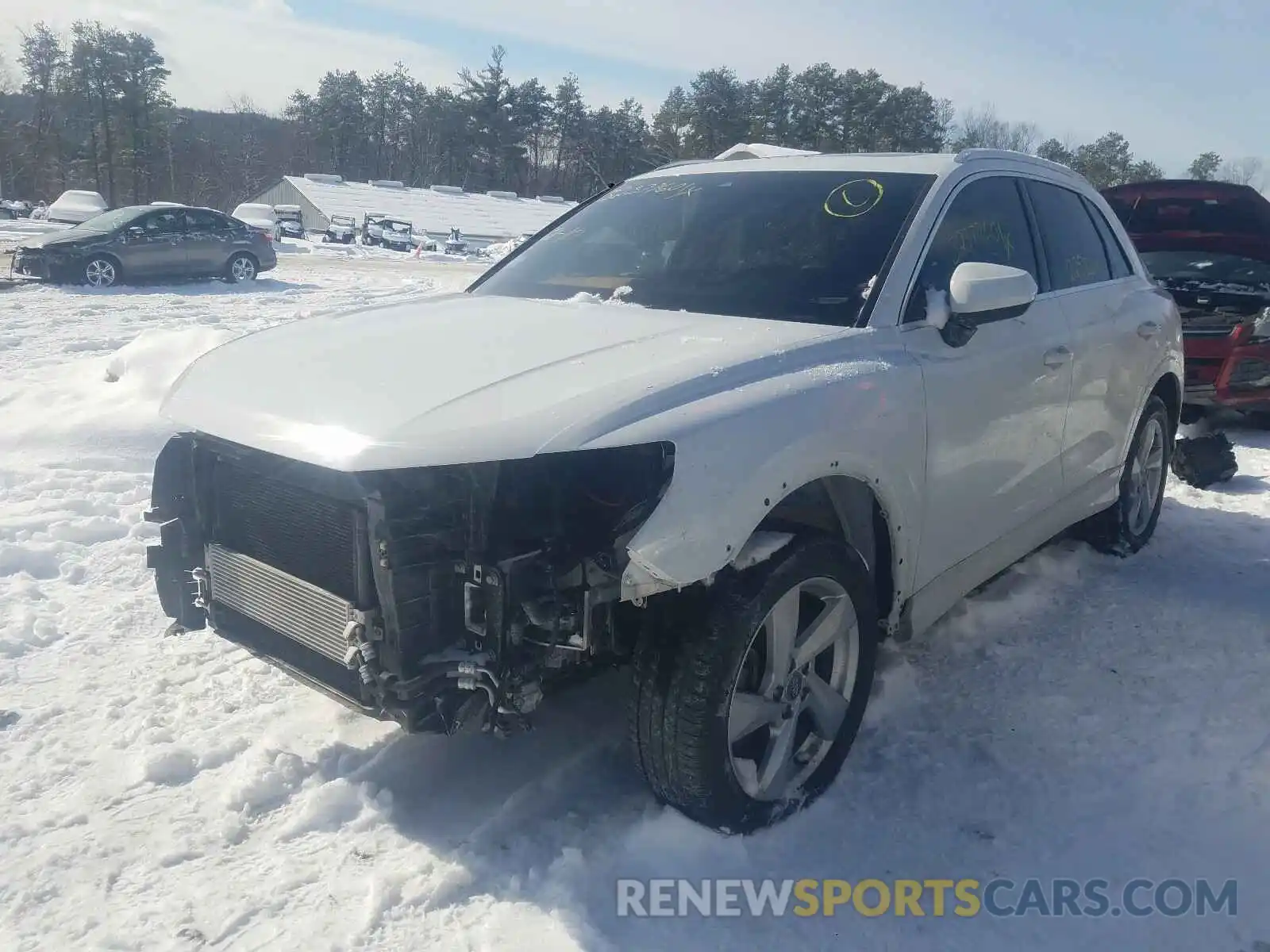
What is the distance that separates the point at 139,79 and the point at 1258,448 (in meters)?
68.9

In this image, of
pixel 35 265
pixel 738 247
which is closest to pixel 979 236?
pixel 738 247

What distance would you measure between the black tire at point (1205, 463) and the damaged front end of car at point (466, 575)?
5.35 meters

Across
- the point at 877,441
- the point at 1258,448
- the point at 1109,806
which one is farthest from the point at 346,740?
the point at 1258,448

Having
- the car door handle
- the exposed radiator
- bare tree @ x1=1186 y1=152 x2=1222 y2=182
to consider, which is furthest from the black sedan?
bare tree @ x1=1186 y1=152 x2=1222 y2=182

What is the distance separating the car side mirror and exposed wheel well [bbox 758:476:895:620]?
0.64 meters

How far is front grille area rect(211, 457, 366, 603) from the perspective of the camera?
2486mm

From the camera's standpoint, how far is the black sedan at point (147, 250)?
16594mm

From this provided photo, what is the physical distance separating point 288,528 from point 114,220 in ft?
58.6

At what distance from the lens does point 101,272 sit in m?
17.0

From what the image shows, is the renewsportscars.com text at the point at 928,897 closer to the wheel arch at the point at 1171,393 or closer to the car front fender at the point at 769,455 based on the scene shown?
the car front fender at the point at 769,455

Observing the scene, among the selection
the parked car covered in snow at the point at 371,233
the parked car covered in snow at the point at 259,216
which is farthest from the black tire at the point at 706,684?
the parked car covered in snow at the point at 371,233

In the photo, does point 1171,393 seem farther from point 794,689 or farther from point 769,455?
point 769,455

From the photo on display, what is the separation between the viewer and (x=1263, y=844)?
2.75 metres

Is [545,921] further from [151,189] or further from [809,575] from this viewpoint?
[151,189]
